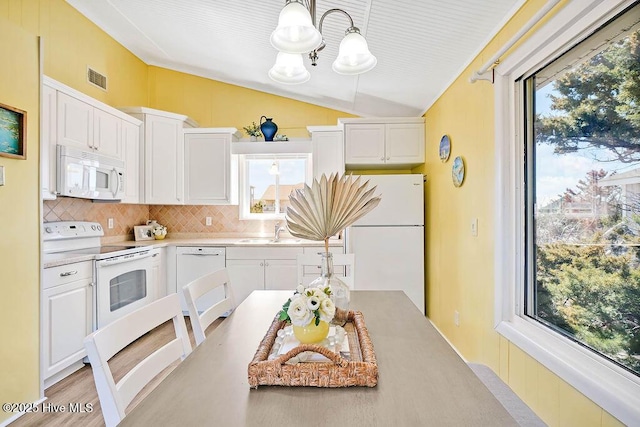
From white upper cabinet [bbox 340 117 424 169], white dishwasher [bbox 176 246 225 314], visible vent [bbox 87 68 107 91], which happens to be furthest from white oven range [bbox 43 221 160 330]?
white upper cabinet [bbox 340 117 424 169]

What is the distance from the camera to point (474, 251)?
2.42 metres

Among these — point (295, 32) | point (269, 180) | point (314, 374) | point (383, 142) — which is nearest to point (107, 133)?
point (269, 180)

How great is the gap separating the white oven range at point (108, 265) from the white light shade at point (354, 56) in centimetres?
239

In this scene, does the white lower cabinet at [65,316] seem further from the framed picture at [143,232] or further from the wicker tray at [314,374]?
the wicker tray at [314,374]

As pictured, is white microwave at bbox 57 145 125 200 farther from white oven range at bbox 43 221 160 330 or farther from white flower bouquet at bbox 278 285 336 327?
white flower bouquet at bbox 278 285 336 327

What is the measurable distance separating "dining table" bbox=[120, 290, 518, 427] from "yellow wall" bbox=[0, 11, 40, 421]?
5.02ft

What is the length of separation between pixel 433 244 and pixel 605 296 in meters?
2.09

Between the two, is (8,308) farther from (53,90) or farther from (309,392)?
(309,392)

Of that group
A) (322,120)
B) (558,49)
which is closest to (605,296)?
(558,49)

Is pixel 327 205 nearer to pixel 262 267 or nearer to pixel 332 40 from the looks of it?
pixel 332 40

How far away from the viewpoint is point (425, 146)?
3756 millimetres

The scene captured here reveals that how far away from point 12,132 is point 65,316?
130cm

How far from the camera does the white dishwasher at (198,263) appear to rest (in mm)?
3756

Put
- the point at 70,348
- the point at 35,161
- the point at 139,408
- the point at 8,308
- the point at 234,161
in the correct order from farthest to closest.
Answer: the point at 234,161
the point at 70,348
the point at 35,161
the point at 8,308
the point at 139,408
